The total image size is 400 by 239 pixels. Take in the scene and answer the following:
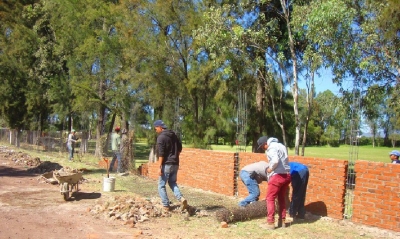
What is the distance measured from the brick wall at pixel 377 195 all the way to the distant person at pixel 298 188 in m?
0.93

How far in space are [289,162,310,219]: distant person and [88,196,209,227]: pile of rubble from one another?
175cm

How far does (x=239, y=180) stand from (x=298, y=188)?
259cm

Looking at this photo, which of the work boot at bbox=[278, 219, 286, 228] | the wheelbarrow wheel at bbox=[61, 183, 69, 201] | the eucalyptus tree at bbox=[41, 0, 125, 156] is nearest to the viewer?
the work boot at bbox=[278, 219, 286, 228]

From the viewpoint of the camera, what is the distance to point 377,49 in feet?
38.3

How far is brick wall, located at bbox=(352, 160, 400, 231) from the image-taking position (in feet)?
21.3

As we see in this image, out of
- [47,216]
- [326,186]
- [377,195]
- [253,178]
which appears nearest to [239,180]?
[253,178]

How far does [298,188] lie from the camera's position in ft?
24.5

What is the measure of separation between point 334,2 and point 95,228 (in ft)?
27.7

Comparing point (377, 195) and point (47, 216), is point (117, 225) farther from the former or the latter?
point (377, 195)

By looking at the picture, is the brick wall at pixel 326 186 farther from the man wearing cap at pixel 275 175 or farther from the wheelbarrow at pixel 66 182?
the wheelbarrow at pixel 66 182

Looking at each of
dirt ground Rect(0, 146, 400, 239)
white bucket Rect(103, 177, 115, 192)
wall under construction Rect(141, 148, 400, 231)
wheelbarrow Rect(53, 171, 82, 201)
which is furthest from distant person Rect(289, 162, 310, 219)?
white bucket Rect(103, 177, 115, 192)

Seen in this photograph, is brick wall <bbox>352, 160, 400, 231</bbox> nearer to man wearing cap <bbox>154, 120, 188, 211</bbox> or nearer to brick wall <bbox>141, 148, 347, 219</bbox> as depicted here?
brick wall <bbox>141, 148, 347, 219</bbox>

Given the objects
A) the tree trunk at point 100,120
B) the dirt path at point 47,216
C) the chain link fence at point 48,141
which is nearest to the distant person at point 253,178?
the dirt path at point 47,216

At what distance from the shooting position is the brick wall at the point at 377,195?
649 centimetres
